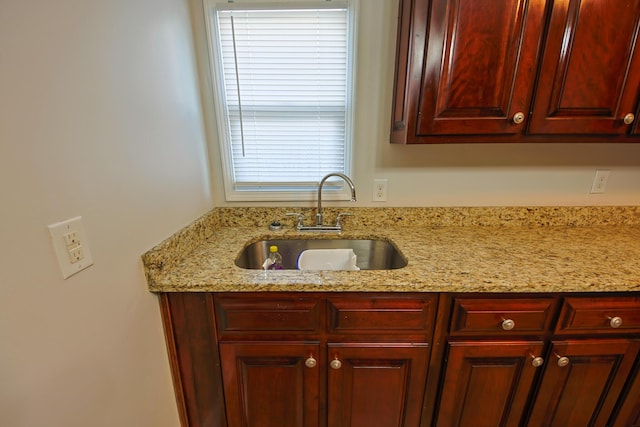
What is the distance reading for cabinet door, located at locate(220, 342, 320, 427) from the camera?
0.97 meters

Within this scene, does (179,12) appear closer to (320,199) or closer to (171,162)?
(171,162)

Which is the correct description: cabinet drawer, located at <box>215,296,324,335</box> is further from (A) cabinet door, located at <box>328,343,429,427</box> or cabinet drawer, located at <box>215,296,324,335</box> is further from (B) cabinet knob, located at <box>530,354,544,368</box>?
(B) cabinet knob, located at <box>530,354,544,368</box>

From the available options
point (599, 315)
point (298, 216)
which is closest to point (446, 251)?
point (599, 315)

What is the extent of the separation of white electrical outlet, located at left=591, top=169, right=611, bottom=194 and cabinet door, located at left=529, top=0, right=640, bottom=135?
43 centimetres

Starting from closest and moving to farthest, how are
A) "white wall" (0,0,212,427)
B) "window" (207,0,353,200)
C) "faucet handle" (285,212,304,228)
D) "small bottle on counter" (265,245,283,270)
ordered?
"white wall" (0,0,212,427)
"window" (207,0,353,200)
"small bottle on counter" (265,245,283,270)
"faucet handle" (285,212,304,228)

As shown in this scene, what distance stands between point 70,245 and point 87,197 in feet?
0.41

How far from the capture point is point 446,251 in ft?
3.61

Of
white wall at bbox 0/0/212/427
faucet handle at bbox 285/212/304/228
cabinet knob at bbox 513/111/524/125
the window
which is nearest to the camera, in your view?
white wall at bbox 0/0/212/427

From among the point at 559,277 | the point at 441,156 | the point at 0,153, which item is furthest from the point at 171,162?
the point at 559,277

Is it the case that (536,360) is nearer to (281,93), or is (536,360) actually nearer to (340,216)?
(340,216)

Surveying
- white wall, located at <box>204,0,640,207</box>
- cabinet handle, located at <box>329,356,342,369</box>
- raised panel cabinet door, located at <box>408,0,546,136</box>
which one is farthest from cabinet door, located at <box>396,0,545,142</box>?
cabinet handle, located at <box>329,356,342,369</box>

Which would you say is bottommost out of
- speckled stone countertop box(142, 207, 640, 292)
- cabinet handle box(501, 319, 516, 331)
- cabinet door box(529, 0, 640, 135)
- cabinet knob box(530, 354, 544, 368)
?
cabinet knob box(530, 354, 544, 368)

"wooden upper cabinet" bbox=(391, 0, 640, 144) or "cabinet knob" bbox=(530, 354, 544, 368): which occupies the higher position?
"wooden upper cabinet" bbox=(391, 0, 640, 144)

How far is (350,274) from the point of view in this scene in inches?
36.3
